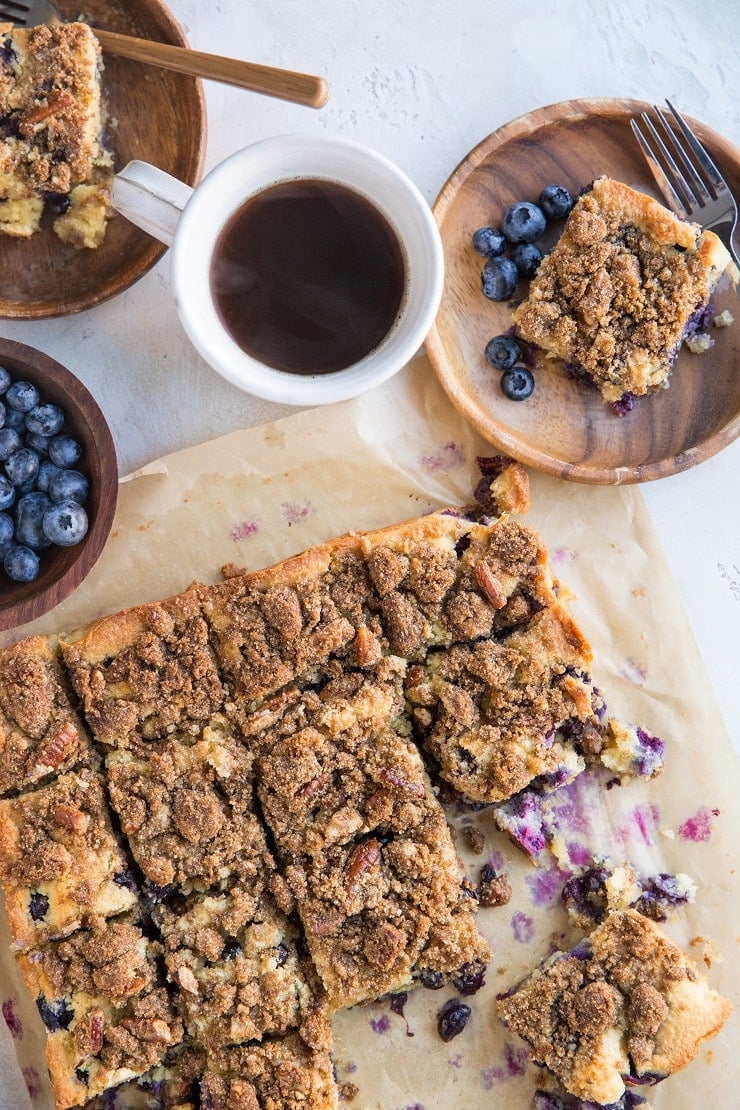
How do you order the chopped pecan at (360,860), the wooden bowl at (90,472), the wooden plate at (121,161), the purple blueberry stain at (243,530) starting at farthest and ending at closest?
the purple blueberry stain at (243,530) → the wooden plate at (121,161) → the wooden bowl at (90,472) → the chopped pecan at (360,860)

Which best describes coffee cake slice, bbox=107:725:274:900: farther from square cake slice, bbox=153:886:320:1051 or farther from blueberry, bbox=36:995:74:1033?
blueberry, bbox=36:995:74:1033

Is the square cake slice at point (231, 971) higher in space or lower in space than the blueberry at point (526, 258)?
lower

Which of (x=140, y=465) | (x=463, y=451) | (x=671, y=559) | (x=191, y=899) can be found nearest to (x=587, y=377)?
(x=463, y=451)

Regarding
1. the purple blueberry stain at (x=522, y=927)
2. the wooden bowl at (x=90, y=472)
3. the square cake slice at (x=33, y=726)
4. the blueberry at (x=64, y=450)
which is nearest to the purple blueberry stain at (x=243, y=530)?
the wooden bowl at (x=90, y=472)

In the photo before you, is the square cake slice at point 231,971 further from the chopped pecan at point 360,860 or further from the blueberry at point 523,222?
the blueberry at point 523,222

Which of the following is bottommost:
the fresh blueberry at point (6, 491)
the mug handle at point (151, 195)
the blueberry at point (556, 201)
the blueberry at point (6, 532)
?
the blueberry at point (6, 532)

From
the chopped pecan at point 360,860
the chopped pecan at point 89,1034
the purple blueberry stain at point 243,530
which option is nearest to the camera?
the chopped pecan at point 89,1034
